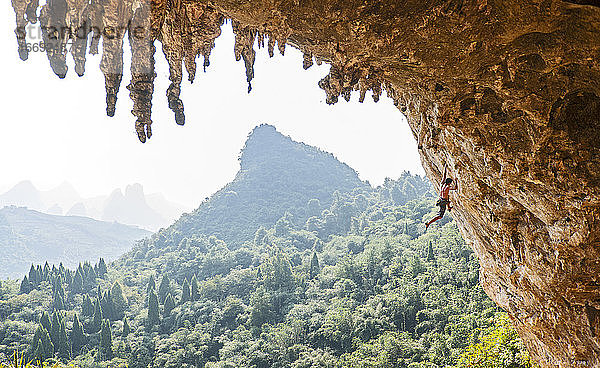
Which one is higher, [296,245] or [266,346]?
[296,245]

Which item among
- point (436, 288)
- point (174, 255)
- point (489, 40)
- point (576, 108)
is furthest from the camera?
point (174, 255)

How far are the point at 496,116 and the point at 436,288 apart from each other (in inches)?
909

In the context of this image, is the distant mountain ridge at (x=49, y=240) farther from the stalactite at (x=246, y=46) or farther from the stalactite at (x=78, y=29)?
the stalactite at (x=246, y=46)

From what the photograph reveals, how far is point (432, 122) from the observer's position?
19.6ft

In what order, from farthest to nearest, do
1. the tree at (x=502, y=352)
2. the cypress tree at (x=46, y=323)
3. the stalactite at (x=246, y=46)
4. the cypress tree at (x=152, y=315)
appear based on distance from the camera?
the cypress tree at (x=152, y=315) < the cypress tree at (x=46, y=323) < the tree at (x=502, y=352) < the stalactite at (x=246, y=46)

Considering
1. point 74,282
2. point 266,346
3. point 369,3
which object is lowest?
point 266,346

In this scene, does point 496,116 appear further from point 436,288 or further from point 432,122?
point 436,288

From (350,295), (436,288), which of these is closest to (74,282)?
(350,295)

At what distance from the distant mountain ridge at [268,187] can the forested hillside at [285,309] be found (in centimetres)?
1588

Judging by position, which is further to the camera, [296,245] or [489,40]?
[296,245]

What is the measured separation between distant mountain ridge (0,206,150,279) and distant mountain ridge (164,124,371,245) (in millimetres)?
40259

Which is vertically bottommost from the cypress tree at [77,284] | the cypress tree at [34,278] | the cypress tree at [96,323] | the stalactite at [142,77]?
the cypress tree at [96,323]

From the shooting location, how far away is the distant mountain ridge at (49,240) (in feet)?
295

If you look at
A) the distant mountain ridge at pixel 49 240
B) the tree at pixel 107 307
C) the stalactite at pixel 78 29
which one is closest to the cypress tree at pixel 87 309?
the tree at pixel 107 307
